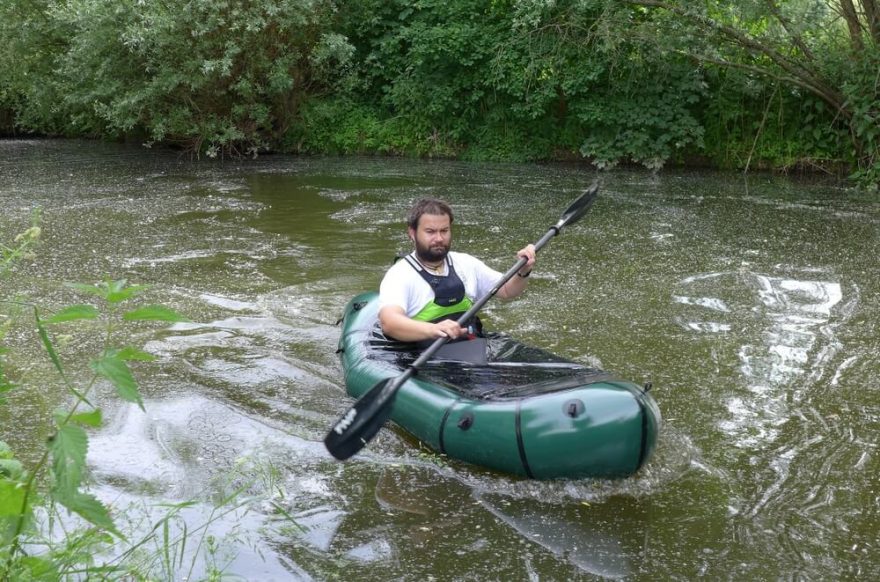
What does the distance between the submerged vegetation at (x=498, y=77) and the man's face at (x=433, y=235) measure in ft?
22.7

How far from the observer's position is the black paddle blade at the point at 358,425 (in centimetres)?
314

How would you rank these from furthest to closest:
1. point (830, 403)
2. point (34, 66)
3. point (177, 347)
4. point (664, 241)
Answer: point (34, 66), point (664, 241), point (177, 347), point (830, 403)

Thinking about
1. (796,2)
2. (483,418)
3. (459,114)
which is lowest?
(483,418)

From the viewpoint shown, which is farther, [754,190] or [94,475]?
[754,190]

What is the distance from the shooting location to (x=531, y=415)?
10.5ft

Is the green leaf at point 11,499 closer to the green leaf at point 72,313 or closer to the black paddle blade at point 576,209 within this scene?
the green leaf at point 72,313

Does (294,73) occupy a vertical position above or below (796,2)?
below

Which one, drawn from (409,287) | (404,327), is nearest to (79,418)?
(404,327)

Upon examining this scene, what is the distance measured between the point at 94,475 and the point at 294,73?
11.1 m

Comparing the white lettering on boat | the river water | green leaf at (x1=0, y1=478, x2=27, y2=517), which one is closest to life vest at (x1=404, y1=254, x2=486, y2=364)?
the river water

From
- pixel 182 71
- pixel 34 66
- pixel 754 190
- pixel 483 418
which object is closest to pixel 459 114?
pixel 182 71

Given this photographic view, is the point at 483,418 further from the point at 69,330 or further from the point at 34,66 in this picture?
the point at 34,66

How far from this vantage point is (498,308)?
5762 millimetres

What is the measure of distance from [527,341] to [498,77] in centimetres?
793
